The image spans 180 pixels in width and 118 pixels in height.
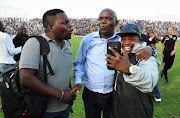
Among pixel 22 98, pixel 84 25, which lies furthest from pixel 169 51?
pixel 84 25

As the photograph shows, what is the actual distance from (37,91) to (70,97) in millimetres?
375

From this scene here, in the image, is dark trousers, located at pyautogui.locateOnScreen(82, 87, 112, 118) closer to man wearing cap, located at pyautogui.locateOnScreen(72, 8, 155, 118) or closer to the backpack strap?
man wearing cap, located at pyautogui.locateOnScreen(72, 8, 155, 118)

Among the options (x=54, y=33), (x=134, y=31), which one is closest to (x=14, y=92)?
(x=54, y=33)

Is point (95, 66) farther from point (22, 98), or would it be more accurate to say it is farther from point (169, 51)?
point (169, 51)

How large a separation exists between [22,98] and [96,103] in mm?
1175

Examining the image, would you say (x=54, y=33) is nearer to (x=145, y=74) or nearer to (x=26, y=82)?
(x=26, y=82)

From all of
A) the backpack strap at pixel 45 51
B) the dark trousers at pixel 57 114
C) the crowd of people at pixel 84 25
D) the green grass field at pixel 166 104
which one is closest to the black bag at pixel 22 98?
the backpack strap at pixel 45 51

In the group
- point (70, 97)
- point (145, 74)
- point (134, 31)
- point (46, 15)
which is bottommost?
point (70, 97)

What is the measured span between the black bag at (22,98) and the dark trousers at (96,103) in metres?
0.92

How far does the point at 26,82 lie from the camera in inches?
58.9

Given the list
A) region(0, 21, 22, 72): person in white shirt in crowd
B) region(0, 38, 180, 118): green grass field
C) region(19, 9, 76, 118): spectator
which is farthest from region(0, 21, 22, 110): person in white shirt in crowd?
region(19, 9, 76, 118): spectator

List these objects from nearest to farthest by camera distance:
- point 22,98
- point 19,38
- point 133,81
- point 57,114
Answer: point 133,81 < point 22,98 < point 57,114 < point 19,38

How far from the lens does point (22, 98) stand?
5.17ft

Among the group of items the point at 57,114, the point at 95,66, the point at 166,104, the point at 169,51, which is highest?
the point at 95,66
